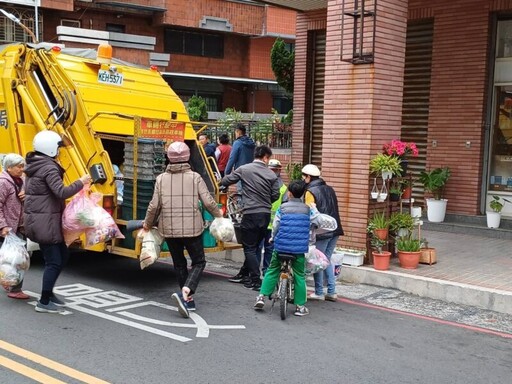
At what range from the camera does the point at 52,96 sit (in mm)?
8211

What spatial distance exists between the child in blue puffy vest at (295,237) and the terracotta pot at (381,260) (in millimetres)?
1962

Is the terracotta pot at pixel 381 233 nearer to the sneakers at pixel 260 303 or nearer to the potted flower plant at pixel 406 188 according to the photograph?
the potted flower plant at pixel 406 188

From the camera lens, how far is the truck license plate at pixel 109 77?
27.6 ft

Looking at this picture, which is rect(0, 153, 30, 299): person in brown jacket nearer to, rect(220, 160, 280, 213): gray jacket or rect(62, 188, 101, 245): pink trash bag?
rect(62, 188, 101, 245): pink trash bag

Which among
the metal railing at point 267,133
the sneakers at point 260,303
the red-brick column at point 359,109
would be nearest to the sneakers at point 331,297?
the sneakers at point 260,303

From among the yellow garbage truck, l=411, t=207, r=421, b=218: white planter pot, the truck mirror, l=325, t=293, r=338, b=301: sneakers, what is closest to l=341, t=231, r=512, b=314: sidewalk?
l=411, t=207, r=421, b=218: white planter pot

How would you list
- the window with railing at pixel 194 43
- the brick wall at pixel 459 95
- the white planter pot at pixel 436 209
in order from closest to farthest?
the brick wall at pixel 459 95 → the white planter pot at pixel 436 209 → the window with railing at pixel 194 43

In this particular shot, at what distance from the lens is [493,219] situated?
1105 cm

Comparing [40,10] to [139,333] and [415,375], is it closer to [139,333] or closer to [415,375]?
[139,333]

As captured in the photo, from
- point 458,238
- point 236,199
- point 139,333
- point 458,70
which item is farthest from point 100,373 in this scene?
point 458,70

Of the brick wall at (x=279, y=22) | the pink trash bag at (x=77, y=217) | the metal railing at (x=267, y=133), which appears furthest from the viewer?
the brick wall at (x=279, y=22)

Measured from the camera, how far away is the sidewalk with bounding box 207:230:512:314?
23.9 ft

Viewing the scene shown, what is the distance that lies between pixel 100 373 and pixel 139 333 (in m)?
1.06

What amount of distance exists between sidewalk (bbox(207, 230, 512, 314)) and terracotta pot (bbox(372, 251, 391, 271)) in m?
0.09
